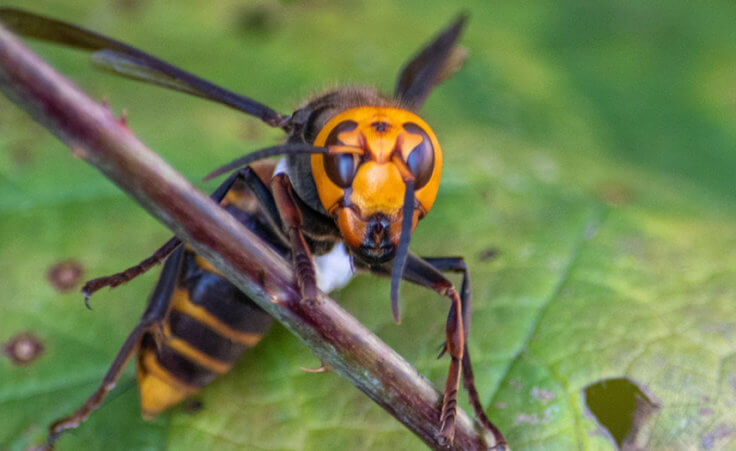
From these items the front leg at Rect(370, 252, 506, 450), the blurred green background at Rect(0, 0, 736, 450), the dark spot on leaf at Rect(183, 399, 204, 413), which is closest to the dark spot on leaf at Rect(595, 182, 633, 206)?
the blurred green background at Rect(0, 0, 736, 450)

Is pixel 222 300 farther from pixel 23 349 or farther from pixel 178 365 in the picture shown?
pixel 23 349

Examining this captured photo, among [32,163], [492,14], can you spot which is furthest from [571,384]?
[492,14]

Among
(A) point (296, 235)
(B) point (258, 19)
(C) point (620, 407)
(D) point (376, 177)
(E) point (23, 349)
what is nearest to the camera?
(D) point (376, 177)

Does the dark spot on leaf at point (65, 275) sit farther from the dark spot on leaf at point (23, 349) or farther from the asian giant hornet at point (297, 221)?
the asian giant hornet at point (297, 221)

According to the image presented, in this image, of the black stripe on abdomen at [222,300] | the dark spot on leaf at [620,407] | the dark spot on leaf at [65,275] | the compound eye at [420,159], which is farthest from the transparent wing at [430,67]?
the dark spot on leaf at [65,275]

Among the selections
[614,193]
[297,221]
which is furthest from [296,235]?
[614,193]

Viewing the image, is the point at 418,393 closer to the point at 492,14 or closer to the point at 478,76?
the point at 478,76

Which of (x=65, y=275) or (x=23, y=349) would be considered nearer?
(x=23, y=349)
